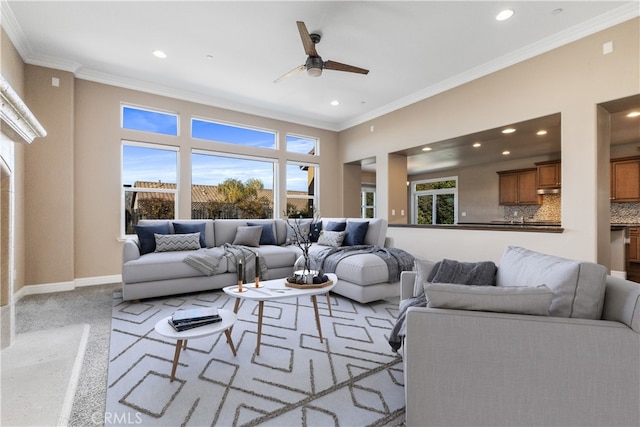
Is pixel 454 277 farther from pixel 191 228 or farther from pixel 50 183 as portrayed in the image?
pixel 50 183

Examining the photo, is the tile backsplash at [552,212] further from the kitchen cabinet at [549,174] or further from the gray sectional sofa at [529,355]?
the gray sectional sofa at [529,355]

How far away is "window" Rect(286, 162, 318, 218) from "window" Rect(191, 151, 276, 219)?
41 cm

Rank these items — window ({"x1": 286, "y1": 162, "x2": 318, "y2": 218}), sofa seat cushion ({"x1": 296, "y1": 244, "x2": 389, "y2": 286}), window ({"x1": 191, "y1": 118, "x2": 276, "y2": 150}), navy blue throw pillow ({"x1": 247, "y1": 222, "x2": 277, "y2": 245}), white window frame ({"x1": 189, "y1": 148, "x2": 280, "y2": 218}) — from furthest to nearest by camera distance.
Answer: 1. window ({"x1": 286, "y1": 162, "x2": 318, "y2": 218})
2. white window frame ({"x1": 189, "y1": 148, "x2": 280, "y2": 218})
3. window ({"x1": 191, "y1": 118, "x2": 276, "y2": 150})
4. navy blue throw pillow ({"x1": 247, "y1": 222, "x2": 277, "y2": 245})
5. sofa seat cushion ({"x1": 296, "y1": 244, "x2": 389, "y2": 286})

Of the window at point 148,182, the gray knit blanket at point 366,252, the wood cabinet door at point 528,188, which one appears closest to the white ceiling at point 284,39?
the window at point 148,182

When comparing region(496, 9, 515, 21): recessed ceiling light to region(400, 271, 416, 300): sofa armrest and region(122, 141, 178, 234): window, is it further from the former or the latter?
region(122, 141, 178, 234): window

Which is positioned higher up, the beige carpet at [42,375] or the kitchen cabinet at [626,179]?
the kitchen cabinet at [626,179]

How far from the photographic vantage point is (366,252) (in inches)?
146

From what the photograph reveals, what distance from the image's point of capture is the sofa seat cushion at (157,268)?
Result: 329cm

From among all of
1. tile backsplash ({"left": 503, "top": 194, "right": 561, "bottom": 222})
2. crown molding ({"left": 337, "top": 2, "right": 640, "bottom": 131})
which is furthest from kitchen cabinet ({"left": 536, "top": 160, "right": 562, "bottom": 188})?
crown molding ({"left": 337, "top": 2, "right": 640, "bottom": 131})

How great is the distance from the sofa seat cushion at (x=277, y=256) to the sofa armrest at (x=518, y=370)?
126 inches

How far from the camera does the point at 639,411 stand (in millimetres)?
1052

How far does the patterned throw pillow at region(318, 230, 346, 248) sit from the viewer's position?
14.6 feet

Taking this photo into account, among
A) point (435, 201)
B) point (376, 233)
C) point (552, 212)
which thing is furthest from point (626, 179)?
point (376, 233)

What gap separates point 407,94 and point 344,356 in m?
4.45
